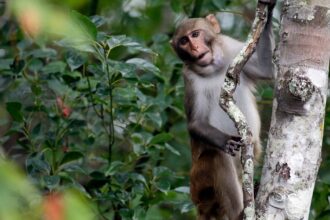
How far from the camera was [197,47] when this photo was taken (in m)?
4.80

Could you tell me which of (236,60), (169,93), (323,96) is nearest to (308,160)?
(323,96)

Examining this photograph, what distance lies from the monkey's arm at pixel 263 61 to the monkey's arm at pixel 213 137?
47 cm

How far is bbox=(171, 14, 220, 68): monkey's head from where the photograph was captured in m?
4.80

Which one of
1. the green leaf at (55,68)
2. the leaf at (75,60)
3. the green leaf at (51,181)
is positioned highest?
the leaf at (75,60)

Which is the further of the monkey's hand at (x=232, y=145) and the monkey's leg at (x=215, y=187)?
the monkey's leg at (x=215, y=187)

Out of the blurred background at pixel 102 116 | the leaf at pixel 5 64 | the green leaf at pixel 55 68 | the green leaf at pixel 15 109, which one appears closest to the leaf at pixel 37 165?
the blurred background at pixel 102 116

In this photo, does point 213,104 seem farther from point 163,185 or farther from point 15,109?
point 15,109

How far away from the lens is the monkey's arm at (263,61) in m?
4.55

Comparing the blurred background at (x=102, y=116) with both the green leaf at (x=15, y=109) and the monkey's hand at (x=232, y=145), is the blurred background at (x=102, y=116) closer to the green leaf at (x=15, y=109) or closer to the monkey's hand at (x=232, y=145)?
the green leaf at (x=15, y=109)

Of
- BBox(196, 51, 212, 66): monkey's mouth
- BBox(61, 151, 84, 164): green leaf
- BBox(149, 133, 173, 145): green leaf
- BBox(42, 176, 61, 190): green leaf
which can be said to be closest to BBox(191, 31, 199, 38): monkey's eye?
BBox(196, 51, 212, 66): monkey's mouth

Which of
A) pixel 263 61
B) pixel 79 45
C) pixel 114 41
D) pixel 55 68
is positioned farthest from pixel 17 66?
pixel 263 61

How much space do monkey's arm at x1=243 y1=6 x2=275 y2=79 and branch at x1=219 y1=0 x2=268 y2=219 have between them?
113 cm

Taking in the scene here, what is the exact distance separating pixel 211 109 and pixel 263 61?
0.59 m

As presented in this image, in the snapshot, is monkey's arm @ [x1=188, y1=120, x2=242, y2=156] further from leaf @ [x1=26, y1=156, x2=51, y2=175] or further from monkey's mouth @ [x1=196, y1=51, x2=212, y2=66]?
leaf @ [x1=26, y1=156, x2=51, y2=175]
